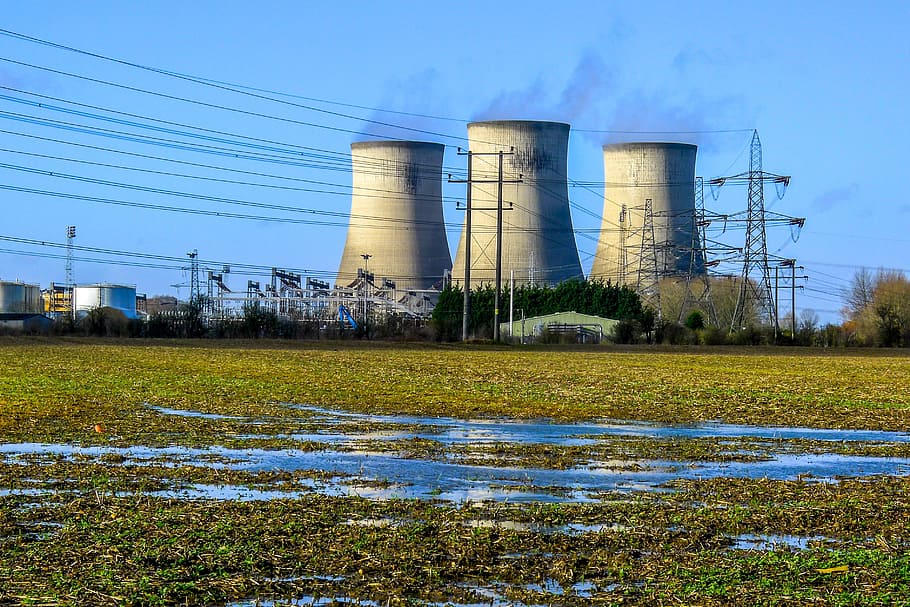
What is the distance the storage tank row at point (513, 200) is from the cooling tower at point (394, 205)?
1.4 inches

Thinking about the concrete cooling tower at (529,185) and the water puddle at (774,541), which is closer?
the water puddle at (774,541)

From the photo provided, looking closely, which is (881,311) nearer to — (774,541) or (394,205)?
(394,205)

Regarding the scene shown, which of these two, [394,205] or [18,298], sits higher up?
[394,205]

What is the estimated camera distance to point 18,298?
6231 cm

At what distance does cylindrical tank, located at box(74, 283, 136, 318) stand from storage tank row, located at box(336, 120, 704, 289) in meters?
22.8

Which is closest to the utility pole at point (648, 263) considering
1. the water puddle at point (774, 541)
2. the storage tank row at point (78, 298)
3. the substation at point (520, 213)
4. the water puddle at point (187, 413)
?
the substation at point (520, 213)

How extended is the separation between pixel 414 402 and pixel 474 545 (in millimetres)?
7777

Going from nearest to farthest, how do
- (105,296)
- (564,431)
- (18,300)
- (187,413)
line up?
(564,431), (187,413), (18,300), (105,296)

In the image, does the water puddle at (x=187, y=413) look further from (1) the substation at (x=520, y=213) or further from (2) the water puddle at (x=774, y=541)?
(1) the substation at (x=520, y=213)

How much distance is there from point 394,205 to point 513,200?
14.0 feet

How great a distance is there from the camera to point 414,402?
39.9ft

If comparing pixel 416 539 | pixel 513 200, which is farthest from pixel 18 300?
pixel 416 539

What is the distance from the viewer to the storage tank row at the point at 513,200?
4319 centimetres

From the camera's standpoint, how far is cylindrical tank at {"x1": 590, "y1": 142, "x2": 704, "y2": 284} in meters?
45.5
